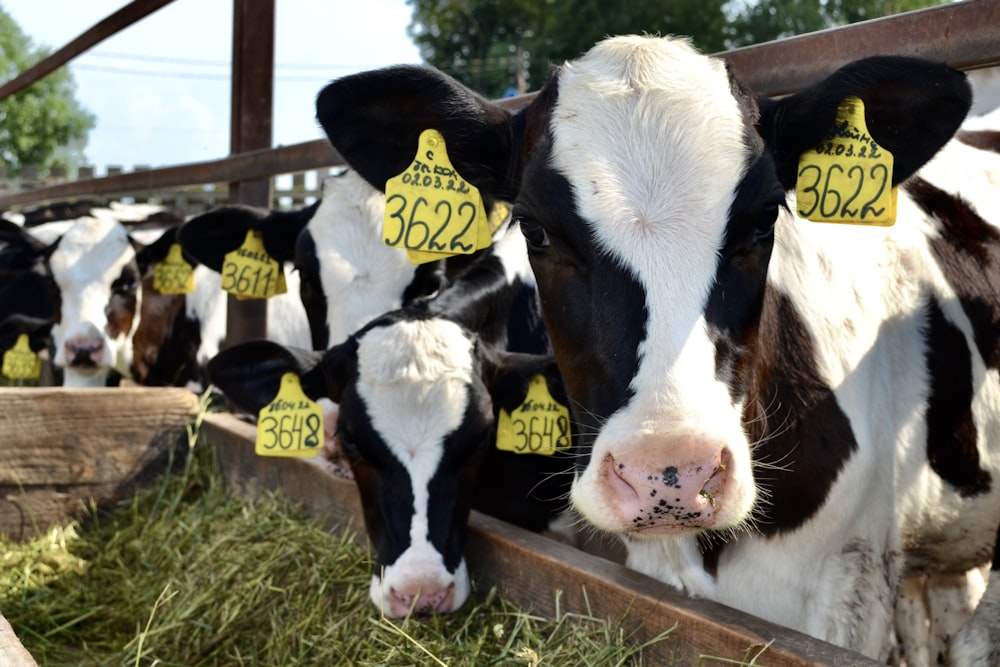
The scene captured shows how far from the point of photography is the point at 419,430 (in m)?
3.18

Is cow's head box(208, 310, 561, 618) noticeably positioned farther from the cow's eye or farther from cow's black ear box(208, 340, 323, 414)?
the cow's eye

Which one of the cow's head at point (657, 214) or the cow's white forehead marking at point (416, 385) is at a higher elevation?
the cow's head at point (657, 214)

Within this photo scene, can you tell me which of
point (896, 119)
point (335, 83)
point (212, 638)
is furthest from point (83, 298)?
point (896, 119)

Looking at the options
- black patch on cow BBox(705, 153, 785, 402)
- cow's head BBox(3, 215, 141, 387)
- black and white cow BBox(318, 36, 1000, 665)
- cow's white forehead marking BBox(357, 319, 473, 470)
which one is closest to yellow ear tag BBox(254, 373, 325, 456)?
cow's white forehead marking BBox(357, 319, 473, 470)

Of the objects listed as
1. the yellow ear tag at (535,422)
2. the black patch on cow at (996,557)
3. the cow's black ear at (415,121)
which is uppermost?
the cow's black ear at (415,121)

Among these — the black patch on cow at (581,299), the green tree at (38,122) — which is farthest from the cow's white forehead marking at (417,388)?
the green tree at (38,122)

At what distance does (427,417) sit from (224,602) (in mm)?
931

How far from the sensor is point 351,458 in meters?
3.28

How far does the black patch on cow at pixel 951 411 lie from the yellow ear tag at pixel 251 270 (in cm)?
274

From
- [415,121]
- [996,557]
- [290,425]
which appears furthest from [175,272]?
[996,557]

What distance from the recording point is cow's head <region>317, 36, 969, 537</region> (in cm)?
199

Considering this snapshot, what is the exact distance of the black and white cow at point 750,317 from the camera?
81.8 inches

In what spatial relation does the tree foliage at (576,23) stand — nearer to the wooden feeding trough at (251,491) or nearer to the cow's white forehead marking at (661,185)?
the wooden feeding trough at (251,491)

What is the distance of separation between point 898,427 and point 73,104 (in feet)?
165
